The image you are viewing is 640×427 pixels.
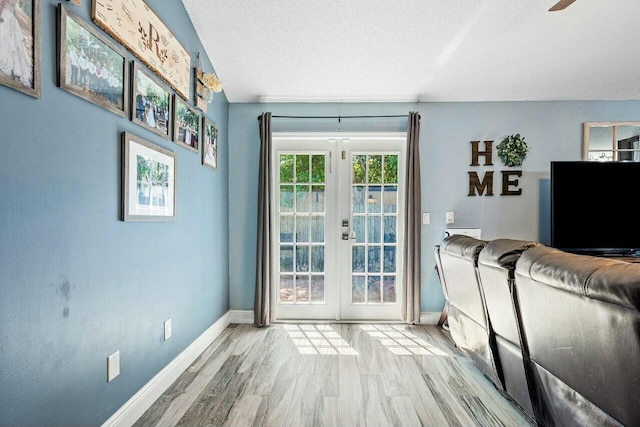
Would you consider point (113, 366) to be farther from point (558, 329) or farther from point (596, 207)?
point (596, 207)

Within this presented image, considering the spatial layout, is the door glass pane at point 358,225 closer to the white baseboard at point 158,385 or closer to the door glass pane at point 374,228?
the door glass pane at point 374,228

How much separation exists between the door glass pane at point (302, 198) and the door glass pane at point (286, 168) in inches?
5.6

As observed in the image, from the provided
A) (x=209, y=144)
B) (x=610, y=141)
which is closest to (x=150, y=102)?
(x=209, y=144)

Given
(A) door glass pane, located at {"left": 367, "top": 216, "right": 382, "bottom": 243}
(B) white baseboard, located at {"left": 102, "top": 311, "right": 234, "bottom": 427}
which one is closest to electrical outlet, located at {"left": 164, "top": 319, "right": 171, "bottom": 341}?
(B) white baseboard, located at {"left": 102, "top": 311, "right": 234, "bottom": 427}

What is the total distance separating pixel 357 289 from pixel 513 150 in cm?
223

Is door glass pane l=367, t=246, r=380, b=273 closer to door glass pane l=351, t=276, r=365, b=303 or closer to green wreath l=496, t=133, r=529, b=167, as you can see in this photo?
door glass pane l=351, t=276, r=365, b=303

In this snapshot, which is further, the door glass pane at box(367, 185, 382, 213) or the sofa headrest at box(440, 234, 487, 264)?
the door glass pane at box(367, 185, 382, 213)

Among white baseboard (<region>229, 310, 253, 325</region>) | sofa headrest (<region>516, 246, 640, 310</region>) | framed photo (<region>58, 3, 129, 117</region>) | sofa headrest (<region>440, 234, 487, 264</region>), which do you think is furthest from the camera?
white baseboard (<region>229, 310, 253, 325</region>)

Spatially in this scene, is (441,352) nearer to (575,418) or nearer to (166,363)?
(575,418)

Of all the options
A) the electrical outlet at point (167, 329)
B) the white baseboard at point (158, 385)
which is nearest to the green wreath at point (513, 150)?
the white baseboard at point (158, 385)

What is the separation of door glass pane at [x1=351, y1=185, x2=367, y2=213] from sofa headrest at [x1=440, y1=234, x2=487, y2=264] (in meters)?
1.34

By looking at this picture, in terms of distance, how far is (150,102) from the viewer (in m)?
2.14

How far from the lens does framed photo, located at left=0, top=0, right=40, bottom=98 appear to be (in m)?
1.15

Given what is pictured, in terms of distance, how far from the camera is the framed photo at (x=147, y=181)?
6.15ft
